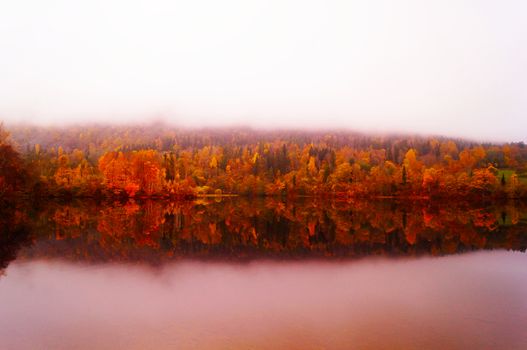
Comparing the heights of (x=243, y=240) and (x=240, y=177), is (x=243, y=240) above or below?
above

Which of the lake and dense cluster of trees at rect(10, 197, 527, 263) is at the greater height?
A: the lake

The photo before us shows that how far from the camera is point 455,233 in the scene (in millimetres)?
40188

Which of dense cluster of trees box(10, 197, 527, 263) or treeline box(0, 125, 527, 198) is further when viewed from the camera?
treeline box(0, 125, 527, 198)

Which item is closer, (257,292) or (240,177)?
(257,292)

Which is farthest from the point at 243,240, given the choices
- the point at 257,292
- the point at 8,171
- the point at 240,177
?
the point at 240,177

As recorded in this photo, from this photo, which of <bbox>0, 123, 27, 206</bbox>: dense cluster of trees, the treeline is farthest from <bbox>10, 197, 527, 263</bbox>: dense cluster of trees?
the treeline

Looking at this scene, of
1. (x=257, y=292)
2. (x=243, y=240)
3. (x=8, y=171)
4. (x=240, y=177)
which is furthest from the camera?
(x=240, y=177)

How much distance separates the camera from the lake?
1246cm

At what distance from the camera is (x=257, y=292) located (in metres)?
18.1

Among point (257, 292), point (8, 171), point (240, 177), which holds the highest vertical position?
point (8, 171)

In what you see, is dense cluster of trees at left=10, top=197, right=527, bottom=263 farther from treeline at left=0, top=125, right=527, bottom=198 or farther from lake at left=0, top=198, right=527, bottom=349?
treeline at left=0, top=125, right=527, bottom=198

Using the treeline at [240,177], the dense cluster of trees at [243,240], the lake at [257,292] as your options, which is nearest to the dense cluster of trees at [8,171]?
the treeline at [240,177]

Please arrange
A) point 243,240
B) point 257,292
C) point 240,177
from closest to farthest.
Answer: point 257,292
point 243,240
point 240,177

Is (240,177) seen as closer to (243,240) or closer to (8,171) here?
(8,171)
